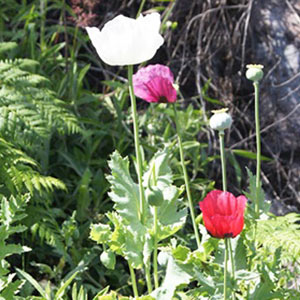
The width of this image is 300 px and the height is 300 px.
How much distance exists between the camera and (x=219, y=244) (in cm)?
155

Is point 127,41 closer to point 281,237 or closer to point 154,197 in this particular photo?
point 154,197

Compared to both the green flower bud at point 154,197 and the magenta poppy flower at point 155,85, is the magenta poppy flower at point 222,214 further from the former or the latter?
the magenta poppy flower at point 155,85

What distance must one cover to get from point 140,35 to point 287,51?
162 centimetres

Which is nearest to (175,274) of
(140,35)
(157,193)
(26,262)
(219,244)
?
(219,244)

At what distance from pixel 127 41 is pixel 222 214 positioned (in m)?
0.37

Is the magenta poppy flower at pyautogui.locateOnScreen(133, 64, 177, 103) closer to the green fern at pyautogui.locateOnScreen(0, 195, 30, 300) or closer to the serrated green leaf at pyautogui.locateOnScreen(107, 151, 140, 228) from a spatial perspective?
the serrated green leaf at pyautogui.locateOnScreen(107, 151, 140, 228)

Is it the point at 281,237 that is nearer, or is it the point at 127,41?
the point at 127,41

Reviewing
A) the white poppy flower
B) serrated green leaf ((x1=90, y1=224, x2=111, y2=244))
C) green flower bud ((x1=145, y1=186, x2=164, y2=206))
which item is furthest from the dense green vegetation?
the white poppy flower

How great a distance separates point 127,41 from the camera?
53.2 inches

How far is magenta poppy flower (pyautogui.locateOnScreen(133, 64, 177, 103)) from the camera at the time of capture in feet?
5.24

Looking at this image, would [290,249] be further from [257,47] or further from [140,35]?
[257,47]

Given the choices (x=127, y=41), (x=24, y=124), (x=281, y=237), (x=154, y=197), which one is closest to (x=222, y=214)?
(x=154, y=197)

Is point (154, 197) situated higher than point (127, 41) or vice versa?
point (127, 41)

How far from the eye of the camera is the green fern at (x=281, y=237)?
4.90ft
